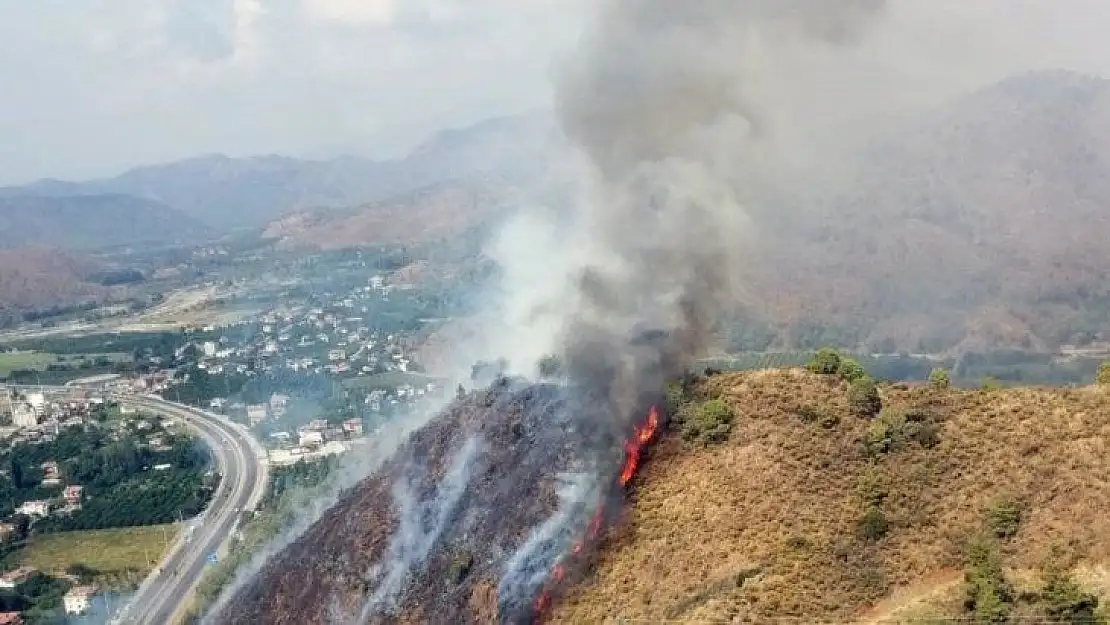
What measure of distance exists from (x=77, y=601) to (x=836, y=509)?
50427 mm

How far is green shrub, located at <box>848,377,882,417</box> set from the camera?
31.2m

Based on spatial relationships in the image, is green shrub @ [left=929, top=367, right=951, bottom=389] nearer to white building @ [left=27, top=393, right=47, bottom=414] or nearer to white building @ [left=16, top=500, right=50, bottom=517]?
white building @ [left=16, top=500, right=50, bottom=517]

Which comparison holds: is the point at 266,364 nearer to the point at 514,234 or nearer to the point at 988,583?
the point at 514,234

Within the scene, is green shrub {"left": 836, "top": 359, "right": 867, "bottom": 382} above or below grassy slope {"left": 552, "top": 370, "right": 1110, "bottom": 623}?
above

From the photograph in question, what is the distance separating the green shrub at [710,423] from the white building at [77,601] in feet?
146

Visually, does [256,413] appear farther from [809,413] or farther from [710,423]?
[809,413]

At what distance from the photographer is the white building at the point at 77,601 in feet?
187

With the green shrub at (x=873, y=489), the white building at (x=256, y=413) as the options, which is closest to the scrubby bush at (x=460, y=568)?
the green shrub at (x=873, y=489)

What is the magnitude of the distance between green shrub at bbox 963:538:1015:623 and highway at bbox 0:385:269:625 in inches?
1846

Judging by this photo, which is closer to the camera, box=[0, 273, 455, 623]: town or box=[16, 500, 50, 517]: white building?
box=[0, 273, 455, 623]: town

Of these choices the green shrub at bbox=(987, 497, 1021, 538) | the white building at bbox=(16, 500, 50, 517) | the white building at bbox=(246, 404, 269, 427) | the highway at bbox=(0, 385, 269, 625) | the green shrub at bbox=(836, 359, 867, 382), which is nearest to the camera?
the green shrub at bbox=(987, 497, 1021, 538)

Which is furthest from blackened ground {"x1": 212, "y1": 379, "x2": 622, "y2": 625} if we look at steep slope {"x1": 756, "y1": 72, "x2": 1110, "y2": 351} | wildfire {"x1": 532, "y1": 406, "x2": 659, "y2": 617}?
steep slope {"x1": 756, "y1": 72, "x2": 1110, "y2": 351}

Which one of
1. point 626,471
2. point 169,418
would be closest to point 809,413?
point 626,471

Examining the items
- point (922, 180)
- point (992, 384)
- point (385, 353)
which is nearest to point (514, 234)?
point (385, 353)
